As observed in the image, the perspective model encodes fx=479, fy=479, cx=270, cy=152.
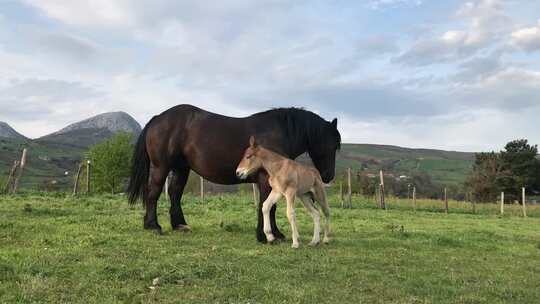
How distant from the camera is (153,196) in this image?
35.7 feet

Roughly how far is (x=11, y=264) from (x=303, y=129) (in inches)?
231

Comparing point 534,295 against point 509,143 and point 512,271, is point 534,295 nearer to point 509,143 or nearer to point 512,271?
point 512,271

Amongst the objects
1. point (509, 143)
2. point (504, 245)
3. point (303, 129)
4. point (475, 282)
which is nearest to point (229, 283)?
point (475, 282)

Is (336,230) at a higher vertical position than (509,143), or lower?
lower

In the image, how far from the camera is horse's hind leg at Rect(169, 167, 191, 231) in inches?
435

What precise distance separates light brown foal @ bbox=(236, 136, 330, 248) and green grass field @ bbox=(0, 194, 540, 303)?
563mm

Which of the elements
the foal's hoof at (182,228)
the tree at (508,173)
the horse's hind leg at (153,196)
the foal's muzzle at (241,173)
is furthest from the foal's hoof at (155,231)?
the tree at (508,173)

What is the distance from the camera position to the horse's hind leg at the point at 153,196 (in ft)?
35.0

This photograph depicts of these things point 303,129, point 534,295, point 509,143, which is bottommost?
point 534,295

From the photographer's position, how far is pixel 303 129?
10031mm

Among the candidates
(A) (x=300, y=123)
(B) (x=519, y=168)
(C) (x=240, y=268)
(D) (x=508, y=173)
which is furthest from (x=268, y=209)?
(B) (x=519, y=168)

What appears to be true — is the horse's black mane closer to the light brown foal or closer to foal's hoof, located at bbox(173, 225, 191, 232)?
the light brown foal

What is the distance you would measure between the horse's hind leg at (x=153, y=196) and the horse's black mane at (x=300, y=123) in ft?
8.71

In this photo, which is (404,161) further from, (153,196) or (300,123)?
(153,196)
